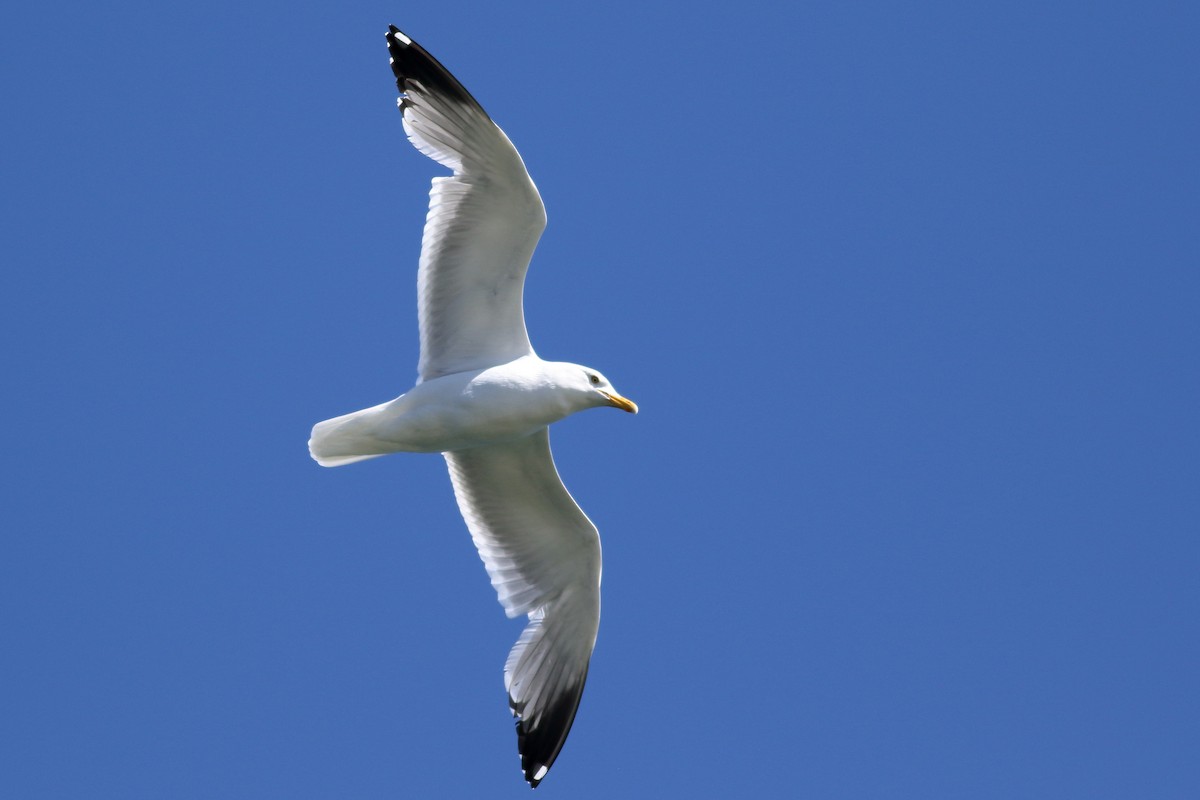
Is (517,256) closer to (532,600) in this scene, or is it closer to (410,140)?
(410,140)

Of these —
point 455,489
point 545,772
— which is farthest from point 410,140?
point 545,772

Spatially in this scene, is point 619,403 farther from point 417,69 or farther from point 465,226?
point 417,69

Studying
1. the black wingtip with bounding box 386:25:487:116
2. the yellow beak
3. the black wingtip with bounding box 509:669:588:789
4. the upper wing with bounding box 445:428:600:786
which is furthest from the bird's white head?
the black wingtip with bounding box 509:669:588:789

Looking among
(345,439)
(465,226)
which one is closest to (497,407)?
(345,439)

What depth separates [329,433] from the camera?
9586 mm

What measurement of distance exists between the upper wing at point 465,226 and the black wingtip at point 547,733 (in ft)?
7.65

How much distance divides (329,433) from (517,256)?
61.4 inches

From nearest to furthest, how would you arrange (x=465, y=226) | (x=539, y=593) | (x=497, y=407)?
(x=497, y=407) → (x=465, y=226) → (x=539, y=593)

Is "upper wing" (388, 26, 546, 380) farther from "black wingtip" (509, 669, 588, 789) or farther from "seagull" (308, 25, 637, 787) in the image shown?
"black wingtip" (509, 669, 588, 789)

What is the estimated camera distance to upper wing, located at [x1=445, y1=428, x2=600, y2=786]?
10.4 meters

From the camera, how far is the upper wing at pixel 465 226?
9.54 meters

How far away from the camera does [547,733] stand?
1051cm

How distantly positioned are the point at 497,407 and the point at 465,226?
3.68ft

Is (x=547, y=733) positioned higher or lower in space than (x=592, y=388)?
lower
